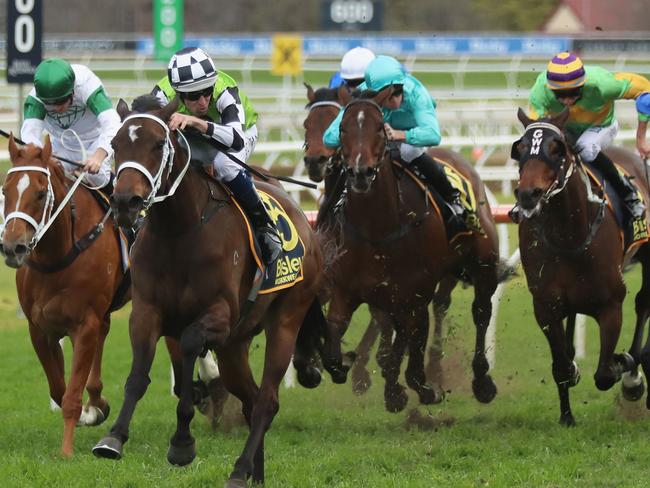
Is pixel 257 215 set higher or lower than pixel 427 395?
higher

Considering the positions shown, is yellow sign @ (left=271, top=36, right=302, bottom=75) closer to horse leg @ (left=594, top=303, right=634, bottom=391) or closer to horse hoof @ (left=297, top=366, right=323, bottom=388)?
horse leg @ (left=594, top=303, right=634, bottom=391)

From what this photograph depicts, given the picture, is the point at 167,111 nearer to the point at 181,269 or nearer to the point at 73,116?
the point at 181,269

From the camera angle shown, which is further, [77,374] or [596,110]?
[596,110]

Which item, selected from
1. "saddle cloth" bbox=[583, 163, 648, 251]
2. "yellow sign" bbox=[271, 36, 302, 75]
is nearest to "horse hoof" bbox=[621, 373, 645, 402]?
"saddle cloth" bbox=[583, 163, 648, 251]

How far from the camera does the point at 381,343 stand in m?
7.78

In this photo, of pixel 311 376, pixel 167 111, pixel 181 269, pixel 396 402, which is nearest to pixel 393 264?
pixel 396 402

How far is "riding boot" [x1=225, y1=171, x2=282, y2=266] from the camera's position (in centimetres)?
567

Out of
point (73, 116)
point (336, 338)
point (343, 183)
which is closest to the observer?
point (73, 116)

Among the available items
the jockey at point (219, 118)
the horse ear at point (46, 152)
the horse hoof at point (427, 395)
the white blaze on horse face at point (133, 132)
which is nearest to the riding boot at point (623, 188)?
the horse hoof at point (427, 395)

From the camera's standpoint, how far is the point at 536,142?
651 centimetres

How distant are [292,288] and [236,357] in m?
0.41

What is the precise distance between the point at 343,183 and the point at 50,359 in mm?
1989

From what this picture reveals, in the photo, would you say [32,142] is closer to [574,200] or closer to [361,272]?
[361,272]

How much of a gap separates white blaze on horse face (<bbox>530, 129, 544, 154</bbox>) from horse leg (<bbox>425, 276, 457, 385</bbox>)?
2.05m
